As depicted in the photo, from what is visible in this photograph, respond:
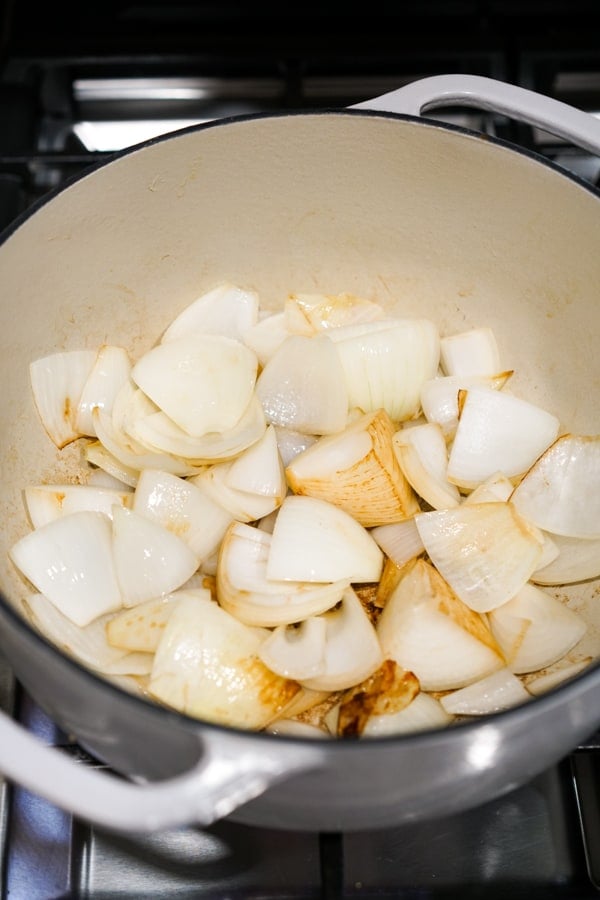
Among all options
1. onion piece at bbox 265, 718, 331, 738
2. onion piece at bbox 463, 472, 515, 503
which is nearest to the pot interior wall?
onion piece at bbox 463, 472, 515, 503

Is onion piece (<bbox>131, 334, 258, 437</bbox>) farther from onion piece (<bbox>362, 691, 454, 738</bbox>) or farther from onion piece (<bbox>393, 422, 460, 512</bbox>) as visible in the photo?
onion piece (<bbox>362, 691, 454, 738</bbox>)

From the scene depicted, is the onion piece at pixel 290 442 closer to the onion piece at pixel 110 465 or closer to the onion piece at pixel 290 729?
the onion piece at pixel 110 465

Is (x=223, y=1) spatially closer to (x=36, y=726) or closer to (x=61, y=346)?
(x=61, y=346)

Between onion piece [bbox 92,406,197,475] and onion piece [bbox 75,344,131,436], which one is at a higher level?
onion piece [bbox 75,344,131,436]

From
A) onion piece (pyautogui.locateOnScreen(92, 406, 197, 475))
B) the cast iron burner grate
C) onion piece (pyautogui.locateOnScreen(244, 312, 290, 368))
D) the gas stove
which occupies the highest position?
the gas stove

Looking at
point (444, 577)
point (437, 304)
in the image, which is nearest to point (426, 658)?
point (444, 577)

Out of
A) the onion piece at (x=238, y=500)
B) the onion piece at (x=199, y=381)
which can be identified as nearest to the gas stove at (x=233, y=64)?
the onion piece at (x=199, y=381)

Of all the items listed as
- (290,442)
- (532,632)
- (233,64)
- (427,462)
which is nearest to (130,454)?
(290,442)
